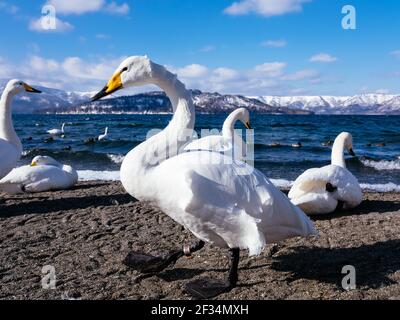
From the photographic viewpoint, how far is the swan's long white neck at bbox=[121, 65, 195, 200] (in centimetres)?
429

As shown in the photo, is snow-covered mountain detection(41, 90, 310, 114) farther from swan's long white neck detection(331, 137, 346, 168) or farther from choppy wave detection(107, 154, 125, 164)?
swan's long white neck detection(331, 137, 346, 168)

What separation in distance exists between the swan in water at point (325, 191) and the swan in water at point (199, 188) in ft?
8.97

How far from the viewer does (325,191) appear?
24.9 feet

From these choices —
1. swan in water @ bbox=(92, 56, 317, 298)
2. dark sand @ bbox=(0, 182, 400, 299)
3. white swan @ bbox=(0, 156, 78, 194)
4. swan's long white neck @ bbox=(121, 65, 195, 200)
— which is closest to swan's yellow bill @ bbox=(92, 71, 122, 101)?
swan in water @ bbox=(92, 56, 317, 298)

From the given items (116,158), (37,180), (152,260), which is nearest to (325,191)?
(152,260)

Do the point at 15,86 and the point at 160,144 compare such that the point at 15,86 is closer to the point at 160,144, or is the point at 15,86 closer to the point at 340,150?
the point at 160,144

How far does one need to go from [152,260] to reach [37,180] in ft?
20.8

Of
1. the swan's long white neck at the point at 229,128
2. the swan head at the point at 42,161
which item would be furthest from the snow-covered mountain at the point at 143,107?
the swan's long white neck at the point at 229,128

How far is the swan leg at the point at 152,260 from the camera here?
4.94 meters

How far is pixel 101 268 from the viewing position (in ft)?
16.8

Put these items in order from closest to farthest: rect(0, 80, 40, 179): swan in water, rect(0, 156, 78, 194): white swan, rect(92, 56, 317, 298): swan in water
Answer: rect(92, 56, 317, 298): swan in water < rect(0, 80, 40, 179): swan in water < rect(0, 156, 78, 194): white swan

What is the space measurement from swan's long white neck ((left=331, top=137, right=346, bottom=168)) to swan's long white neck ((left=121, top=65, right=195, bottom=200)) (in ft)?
18.8
